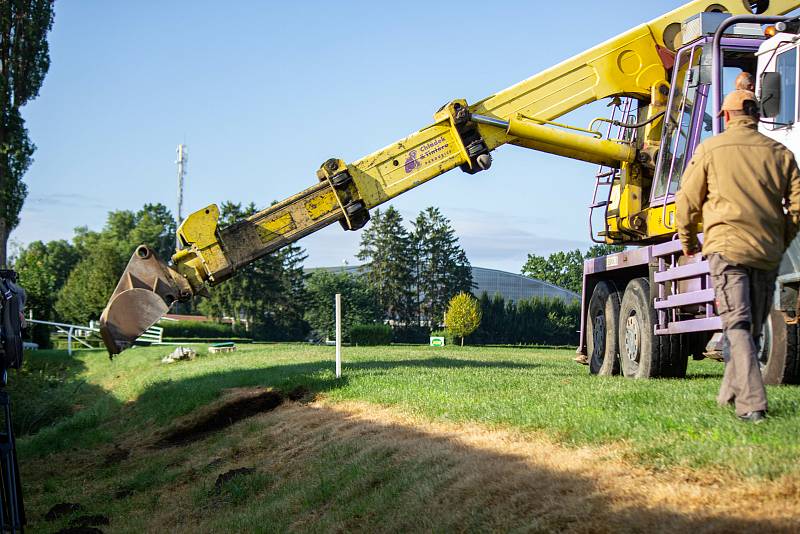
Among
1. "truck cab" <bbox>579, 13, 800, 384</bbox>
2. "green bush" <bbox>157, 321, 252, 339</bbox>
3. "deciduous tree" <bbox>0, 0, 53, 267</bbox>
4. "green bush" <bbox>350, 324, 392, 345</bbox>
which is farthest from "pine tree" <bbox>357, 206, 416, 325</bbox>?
"truck cab" <bbox>579, 13, 800, 384</bbox>

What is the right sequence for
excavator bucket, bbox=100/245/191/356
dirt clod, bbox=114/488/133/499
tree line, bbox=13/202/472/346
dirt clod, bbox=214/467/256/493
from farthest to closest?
tree line, bbox=13/202/472/346 < excavator bucket, bbox=100/245/191/356 < dirt clod, bbox=114/488/133/499 < dirt clod, bbox=214/467/256/493

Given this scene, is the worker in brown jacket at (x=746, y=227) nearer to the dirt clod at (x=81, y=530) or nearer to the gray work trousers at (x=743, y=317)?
the gray work trousers at (x=743, y=317)

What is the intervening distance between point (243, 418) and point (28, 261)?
48.6m

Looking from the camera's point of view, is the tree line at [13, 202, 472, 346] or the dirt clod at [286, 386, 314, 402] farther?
the tree line at [13, 202, 472, 346]

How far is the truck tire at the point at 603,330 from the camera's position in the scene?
1298 cm

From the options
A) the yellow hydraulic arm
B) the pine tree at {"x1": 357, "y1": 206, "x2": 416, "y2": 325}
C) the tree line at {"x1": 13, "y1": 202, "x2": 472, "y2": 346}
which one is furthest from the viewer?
the pine tree at {"x1": 357, "y1": 206, "x2": 416, "y2": 325}

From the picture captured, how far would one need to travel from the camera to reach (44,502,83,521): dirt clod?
36.4 feet

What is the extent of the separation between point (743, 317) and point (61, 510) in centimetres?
873

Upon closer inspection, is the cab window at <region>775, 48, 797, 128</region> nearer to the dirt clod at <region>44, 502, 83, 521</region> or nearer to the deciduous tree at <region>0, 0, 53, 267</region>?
the dirt clod at <region>44, 502, 83, 521</region>

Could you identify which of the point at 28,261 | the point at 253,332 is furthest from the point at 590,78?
the point at 253,332

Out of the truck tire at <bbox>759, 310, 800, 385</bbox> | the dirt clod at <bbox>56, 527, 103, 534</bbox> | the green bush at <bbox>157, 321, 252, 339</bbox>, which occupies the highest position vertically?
the green bush at <bbox>157, 321, 252, 339</bbox>

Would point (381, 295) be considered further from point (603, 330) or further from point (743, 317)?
point (743, 317)

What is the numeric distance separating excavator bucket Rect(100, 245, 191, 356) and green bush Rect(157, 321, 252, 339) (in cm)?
4944

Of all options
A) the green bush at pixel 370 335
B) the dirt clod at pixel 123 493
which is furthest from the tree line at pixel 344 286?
the dirt clod at pixel 123 493
